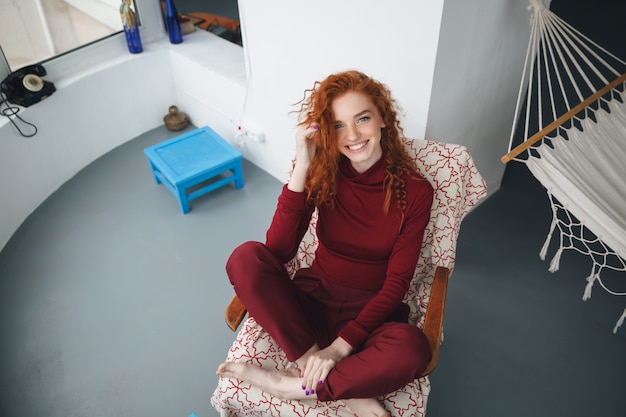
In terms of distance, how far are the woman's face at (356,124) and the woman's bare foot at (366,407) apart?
694 mm

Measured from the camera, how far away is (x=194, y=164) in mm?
2809

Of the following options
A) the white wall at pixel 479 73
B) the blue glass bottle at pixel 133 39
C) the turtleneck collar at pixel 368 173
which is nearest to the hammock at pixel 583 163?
the white wall at pixel 479 73

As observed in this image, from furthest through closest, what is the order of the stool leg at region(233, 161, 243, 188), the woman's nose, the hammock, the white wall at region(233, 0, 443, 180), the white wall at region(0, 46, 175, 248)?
the stool leg at region(233, 161, 243, 188), the white wall at region(0, 46, 175, 248), the white wall at region(233, 0, 443, 180), the hammock, the woman's nose

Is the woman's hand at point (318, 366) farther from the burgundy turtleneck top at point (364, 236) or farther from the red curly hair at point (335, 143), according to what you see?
the red curly hair at point (335, 143)

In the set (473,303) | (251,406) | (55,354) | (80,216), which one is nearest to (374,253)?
(251,406)

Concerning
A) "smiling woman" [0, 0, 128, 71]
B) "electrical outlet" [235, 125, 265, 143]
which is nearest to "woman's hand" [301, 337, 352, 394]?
"electrical outlet" [235, 125, 265, 143]

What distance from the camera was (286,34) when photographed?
2400mm

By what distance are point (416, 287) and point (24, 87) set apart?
7.43 ft

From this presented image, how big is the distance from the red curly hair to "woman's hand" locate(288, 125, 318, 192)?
0.06ft

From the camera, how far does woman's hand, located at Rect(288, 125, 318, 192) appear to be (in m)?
1.58

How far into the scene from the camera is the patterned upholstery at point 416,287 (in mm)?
1522

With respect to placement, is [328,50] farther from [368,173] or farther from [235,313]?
[235,313]

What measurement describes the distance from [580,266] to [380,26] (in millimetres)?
1472

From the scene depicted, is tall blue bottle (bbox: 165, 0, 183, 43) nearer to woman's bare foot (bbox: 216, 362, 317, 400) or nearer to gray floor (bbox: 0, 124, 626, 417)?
gray floor (bbox: 0, 124, 626, 417)
